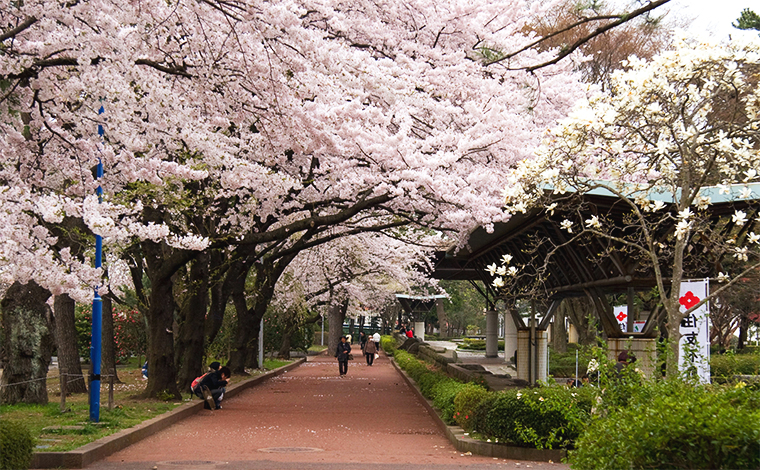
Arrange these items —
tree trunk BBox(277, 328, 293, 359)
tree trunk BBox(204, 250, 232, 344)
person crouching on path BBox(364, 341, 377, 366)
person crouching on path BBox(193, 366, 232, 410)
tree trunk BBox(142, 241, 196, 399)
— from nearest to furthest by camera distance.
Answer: tree trunk BBox(142, 241, 196, 399)
person crouching on path BBox(193, 366, 232, 410)
tree trunk BBox(204, 250, 232, 344)
person crouching on path BBox(364, 341, 377, 366)
tree trunk BBox(277, 328, 293, 359)

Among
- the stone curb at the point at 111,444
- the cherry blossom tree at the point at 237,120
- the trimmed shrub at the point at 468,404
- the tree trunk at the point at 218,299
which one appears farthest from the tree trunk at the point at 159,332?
the trimmed shrub at the point at 468,404

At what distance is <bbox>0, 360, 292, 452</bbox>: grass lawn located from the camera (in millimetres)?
11336

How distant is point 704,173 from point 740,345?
44.0 metres

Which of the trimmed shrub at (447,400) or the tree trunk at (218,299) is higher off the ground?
the tree trunk at (218,299)

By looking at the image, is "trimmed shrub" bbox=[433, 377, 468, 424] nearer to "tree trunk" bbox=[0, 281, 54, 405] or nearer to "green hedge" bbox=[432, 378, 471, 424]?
"green hedge" bbox=[432, 378, 471, 424]

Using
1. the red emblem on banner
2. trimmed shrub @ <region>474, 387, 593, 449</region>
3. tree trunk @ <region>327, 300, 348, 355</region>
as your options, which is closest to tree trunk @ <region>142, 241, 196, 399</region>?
trimmed shrub @ <region>474, 387, 593, 449</region>

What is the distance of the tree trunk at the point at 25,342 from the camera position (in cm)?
1605

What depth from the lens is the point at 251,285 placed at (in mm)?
35250

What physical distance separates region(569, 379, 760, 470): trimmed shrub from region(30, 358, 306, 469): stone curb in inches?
268

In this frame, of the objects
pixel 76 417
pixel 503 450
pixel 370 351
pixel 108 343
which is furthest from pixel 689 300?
pixel 370 351

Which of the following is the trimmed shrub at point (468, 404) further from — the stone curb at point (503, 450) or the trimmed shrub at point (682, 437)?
the trimmed shrub at point (682, 437)

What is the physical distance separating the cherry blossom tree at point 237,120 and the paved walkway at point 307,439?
8.84 ft

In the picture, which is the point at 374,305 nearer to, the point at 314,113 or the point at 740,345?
the point at 740,345

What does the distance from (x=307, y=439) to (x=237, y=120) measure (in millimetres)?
5477
